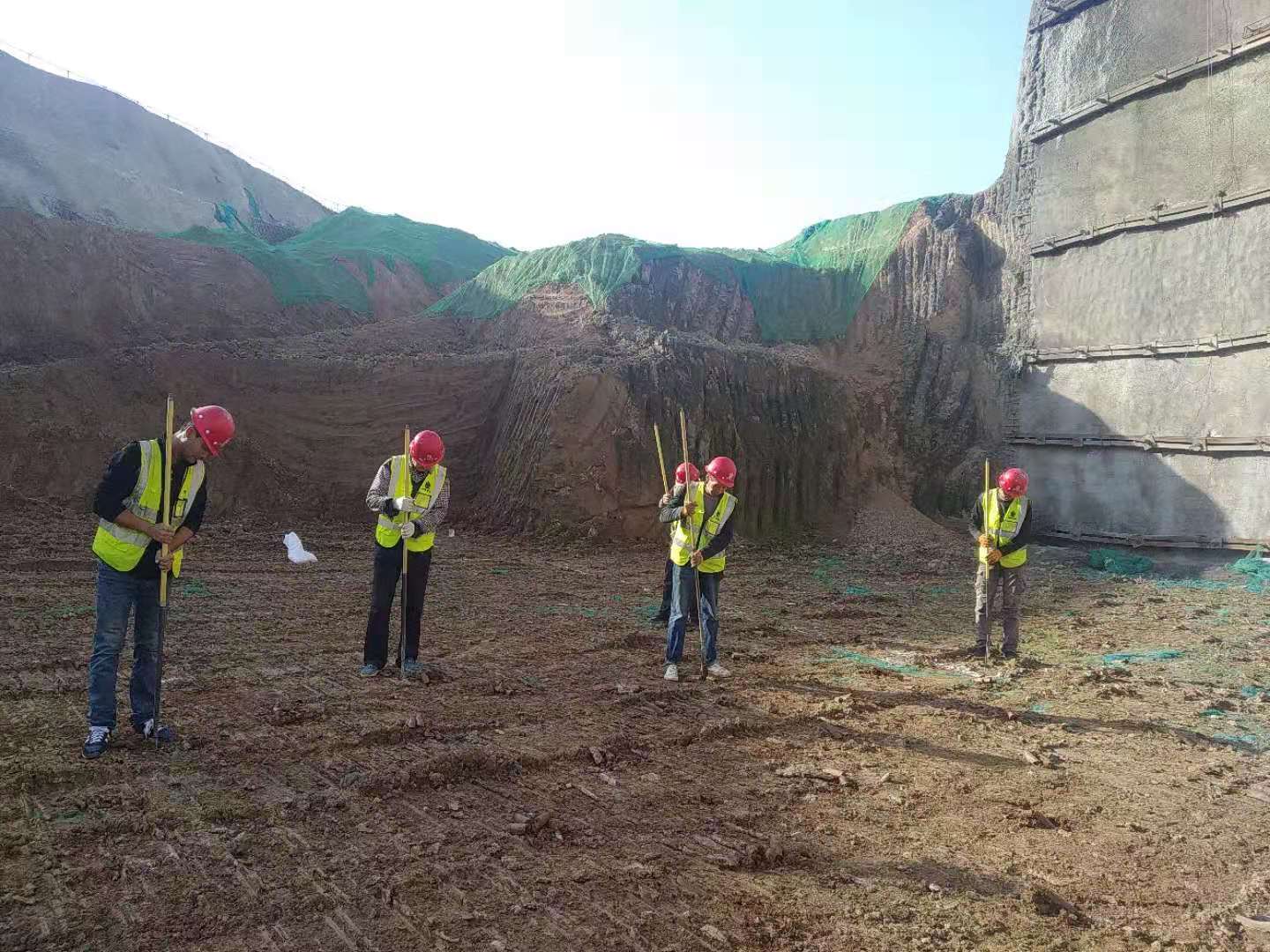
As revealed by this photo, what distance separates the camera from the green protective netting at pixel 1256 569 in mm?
12547

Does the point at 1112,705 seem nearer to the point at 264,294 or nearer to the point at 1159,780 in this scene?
the point at 1159,780

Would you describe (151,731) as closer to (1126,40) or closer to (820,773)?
(820,773)

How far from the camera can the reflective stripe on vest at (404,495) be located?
669cm

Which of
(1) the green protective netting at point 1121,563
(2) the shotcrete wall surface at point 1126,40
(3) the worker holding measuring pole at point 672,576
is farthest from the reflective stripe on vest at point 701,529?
(2) the shotcrete wall surface at point 1126,40

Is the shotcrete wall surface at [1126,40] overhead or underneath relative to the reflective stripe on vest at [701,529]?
overhead

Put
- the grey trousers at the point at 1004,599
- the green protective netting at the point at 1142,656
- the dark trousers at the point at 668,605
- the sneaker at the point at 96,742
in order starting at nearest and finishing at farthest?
the sneaker at the point at 96,742 < the grey trousers at the point at 1004,599 < the green protective netting at the point at 1142,656 < the dark trousers at the point at 668,605

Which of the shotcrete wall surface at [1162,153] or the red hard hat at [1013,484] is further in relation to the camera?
the shotcrete wall surface at [1162,153]

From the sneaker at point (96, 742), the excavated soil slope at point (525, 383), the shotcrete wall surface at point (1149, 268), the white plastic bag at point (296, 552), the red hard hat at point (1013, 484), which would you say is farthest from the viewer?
the excavated soil slope at point (525, 383)

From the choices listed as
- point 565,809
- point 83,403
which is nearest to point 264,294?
point 83,403

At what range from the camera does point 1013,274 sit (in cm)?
1800

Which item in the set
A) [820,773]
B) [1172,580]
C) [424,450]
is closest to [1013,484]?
[820,773]

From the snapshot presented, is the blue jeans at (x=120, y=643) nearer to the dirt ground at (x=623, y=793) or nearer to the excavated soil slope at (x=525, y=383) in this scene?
the dirt ground at (x=623, y=793)

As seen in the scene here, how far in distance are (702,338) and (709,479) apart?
→ 39.6ft

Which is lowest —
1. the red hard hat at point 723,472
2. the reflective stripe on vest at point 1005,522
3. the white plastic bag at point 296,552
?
the white plastic bag at point 296,552
